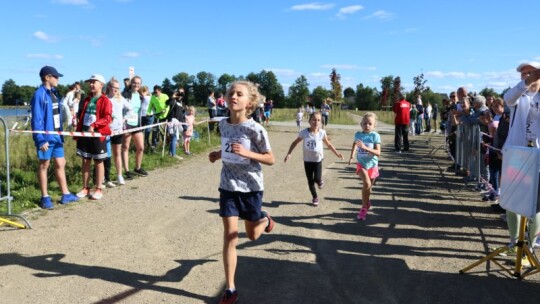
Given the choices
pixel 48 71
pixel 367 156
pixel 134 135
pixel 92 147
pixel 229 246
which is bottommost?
pixel 229 246

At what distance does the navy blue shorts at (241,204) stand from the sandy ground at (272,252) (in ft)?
2.50

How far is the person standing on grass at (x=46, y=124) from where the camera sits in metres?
7.00

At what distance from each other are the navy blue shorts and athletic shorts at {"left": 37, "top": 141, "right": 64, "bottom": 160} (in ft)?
14.2

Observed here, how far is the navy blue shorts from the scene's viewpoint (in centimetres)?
408

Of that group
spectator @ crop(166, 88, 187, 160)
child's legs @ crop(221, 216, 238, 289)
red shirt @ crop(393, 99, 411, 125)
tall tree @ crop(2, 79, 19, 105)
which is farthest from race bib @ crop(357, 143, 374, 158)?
tall tree @ crop(2, 79, 19, 105)

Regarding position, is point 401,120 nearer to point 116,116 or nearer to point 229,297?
point 116,116

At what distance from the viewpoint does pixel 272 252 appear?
5.38m

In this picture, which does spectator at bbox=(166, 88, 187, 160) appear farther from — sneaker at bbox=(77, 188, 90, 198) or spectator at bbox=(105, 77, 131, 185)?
sneaker at bbox=(77, 188, 90, 198)

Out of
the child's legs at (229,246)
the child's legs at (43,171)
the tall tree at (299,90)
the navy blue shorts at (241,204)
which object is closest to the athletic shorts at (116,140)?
the child's legs at (43,171)

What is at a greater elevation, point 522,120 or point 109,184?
point 522,120

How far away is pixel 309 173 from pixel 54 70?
4.67 metres

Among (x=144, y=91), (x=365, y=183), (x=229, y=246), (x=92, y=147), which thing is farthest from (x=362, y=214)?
(x=144, y=91)

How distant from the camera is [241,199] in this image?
4.15 meters

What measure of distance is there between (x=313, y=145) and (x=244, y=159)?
12.6 ft
